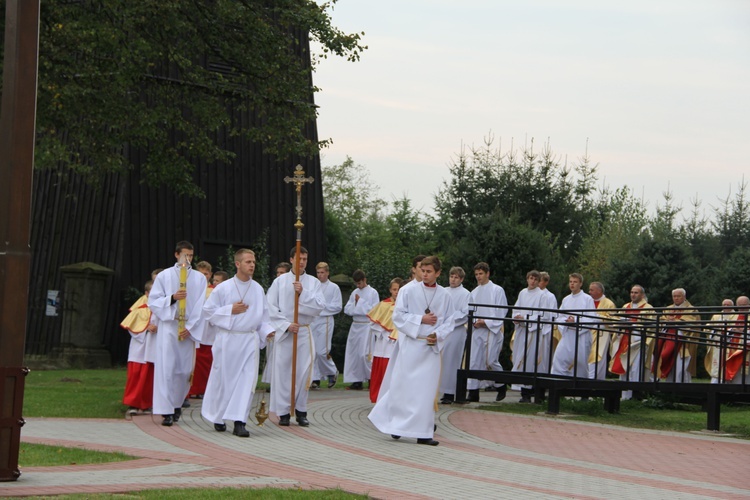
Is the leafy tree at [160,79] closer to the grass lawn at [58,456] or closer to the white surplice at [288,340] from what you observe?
the white surplice at [288,340]

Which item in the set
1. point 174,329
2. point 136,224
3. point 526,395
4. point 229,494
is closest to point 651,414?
point 526,395

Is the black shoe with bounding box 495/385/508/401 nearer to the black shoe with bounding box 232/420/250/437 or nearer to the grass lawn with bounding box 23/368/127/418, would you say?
the grass lawn with bounding box 23/368/127/418

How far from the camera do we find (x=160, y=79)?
22.3m

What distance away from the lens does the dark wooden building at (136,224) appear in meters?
28.0

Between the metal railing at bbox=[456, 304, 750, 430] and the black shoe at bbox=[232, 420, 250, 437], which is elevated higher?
the metal railing at bbox=[456, 304, 750, 430]

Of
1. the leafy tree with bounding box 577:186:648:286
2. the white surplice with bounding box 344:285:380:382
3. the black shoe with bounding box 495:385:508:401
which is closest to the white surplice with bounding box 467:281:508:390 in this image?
the black shoe with bounding box 495:385:508:401

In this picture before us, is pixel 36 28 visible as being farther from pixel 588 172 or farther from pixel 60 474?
pixel 588 172

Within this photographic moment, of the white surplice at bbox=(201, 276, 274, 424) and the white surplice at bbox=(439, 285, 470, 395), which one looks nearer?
the white surplice at bbox=(201, 276, 274, 424)

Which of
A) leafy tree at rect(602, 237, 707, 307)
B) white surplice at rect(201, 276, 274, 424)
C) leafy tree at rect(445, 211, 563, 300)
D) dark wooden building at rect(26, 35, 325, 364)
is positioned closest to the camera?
white surplice at rect(201, 276, 274, 424)

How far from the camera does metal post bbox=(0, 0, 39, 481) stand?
359 inches

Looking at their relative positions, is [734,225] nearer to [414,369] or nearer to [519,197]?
[519,197]

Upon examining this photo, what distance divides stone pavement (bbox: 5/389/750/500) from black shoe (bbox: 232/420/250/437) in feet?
0.33

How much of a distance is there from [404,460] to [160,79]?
12775mm

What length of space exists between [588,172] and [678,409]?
103ft
